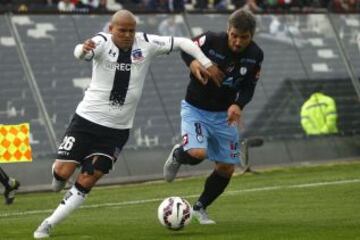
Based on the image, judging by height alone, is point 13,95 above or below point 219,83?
below

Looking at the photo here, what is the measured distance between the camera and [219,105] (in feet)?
47.0

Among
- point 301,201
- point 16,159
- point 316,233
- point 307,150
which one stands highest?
point 316,233

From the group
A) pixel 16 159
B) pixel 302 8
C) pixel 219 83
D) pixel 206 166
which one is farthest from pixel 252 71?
pixel 302 8

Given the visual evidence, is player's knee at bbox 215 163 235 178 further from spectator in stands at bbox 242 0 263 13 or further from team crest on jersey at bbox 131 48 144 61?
spectator in stands at bbox 242 0 263 13

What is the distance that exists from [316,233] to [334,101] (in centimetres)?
1698

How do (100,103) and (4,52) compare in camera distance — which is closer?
(100,103)

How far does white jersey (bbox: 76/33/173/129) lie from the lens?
13055 mm

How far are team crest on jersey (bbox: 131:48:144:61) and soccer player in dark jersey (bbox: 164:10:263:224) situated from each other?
2.07ft

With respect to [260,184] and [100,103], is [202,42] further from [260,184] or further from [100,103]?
[260,184]

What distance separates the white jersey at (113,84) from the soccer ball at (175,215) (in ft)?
3.37

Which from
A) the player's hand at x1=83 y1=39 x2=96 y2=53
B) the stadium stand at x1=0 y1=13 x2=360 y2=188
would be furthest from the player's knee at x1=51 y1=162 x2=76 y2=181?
the stadium stand at x1=0 y1=13 x2=360 y2=188

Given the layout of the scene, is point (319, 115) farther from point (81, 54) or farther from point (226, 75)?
point (81, 54)

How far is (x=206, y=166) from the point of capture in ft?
84.6

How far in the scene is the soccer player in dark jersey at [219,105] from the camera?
45.8ft
